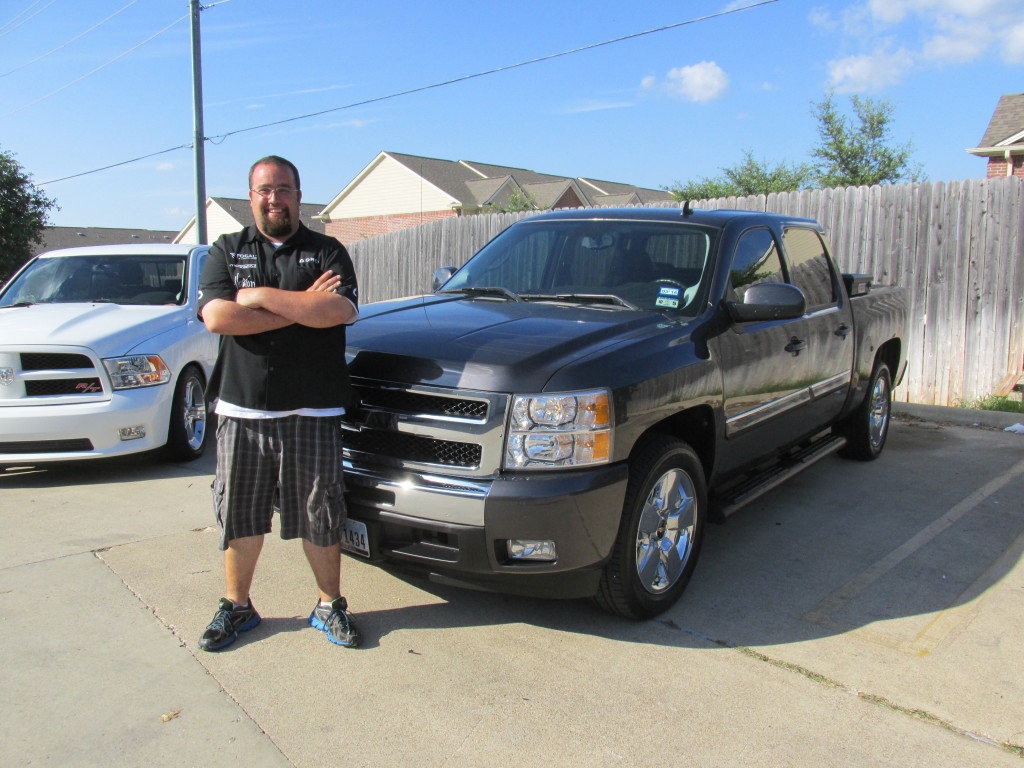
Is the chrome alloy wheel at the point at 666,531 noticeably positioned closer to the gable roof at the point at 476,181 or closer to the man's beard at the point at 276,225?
the man's beard at the point at 276,225

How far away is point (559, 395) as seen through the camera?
10.4ft

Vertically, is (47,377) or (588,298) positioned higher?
(588,298)

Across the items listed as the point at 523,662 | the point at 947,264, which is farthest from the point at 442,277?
the point at 947,264

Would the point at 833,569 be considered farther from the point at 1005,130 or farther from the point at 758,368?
the point at 1005,130

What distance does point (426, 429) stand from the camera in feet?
10.9

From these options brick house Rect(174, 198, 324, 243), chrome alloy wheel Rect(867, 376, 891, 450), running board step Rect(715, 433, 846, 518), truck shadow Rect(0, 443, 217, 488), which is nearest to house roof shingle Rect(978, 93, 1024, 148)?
chrome alloy wheel Rect(867, 376, 891, 450)

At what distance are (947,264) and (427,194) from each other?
33.6 meters

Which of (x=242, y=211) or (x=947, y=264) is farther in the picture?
(x=242, y=211)

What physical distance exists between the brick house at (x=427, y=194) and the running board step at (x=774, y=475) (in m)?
33.0

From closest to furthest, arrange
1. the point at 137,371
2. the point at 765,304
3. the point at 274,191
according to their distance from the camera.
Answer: the point at 274,191, the point at 765,304, the point at 137,371

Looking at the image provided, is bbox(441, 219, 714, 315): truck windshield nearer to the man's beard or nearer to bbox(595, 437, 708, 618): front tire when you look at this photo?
bbox(595, 437, 708, 618): front tire

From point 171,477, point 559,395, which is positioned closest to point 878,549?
point 559,395

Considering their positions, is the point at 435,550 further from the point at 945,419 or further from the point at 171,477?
the point at 945,419

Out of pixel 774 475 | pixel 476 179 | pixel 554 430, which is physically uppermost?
pixel 476 179
